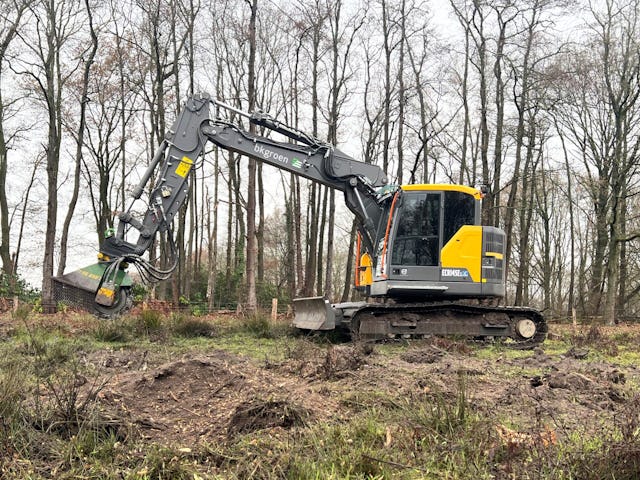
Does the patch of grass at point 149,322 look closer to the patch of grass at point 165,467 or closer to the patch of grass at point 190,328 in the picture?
the patch of grass at point 190,328

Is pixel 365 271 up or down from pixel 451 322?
up

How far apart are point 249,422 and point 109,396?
4.79ft

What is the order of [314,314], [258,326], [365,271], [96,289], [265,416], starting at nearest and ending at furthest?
[265,416], [96,289], [314,314], [365,271], [258,326]

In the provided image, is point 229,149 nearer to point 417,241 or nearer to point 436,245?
point 417,241

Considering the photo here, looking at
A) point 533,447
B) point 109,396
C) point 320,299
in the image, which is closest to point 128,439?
point 109,396

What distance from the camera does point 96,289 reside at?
998 centimetres

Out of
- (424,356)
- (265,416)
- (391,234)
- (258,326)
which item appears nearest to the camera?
(265,416)

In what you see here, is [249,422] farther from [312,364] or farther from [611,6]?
[611,6]

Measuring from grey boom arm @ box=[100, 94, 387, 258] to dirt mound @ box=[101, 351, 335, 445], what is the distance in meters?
4.76

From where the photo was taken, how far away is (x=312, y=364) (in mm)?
7250

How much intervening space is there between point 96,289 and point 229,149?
363cm

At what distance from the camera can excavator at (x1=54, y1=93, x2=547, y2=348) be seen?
37.8ft

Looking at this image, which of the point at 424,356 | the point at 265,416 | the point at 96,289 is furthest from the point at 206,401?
the point at 96,289

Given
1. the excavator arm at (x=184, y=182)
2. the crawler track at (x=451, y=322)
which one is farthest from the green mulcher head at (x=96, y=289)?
the crawler track at (x=451, y=322)
